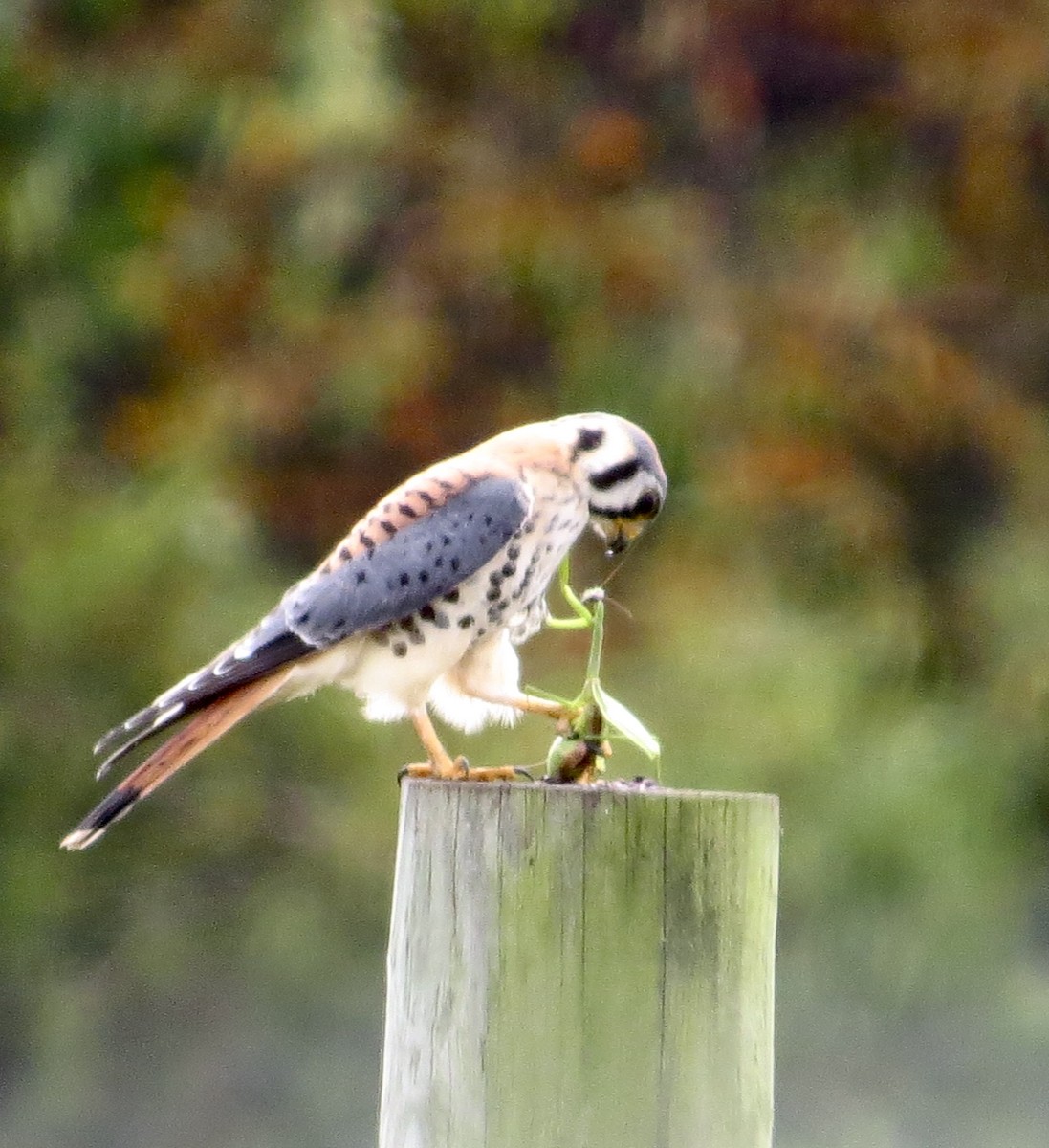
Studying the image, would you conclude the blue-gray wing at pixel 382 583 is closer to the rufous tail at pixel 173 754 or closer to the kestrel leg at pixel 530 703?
the rufous tail at pixel 173 754

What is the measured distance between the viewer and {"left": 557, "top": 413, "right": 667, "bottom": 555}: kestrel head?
9.87ft

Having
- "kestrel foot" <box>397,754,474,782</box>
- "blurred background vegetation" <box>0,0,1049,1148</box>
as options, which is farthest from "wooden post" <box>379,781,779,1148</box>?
"blurred background vegetation" <box>0,0,1049,1148</box>

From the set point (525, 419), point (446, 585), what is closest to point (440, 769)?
point (446, 585)

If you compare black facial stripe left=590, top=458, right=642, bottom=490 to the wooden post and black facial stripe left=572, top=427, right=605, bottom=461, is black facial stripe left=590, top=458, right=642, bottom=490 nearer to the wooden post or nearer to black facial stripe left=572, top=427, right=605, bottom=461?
black facial stripe left=572, top=427, right=605, bottom=461

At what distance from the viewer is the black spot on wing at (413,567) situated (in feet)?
9.61

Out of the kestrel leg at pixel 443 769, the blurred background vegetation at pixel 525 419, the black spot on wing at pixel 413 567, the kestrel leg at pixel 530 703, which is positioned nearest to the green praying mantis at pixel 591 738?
the kestrel leg at pixel 530 703

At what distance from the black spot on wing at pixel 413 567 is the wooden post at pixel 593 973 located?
3.16 ft

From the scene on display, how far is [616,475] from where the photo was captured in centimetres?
304

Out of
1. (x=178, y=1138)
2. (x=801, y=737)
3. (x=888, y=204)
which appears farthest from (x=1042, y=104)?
(x=178, y=1138)

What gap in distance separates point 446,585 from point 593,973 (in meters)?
1.12

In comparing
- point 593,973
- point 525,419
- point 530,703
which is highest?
point 525,419

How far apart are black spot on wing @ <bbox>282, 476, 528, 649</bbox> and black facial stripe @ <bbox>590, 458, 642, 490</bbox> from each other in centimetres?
12

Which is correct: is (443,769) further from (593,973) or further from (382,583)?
(593,973)

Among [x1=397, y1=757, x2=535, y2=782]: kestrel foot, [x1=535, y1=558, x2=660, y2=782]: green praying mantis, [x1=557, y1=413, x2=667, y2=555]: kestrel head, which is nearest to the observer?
[x1=535, y1=558, x2=660, y2=782]: green praying mantis
